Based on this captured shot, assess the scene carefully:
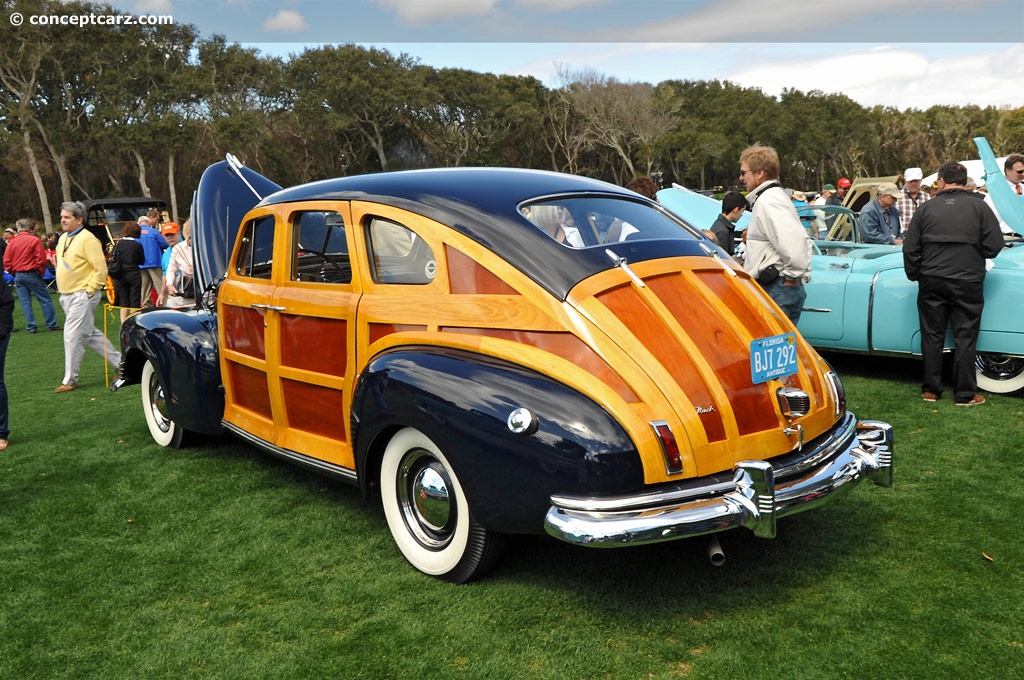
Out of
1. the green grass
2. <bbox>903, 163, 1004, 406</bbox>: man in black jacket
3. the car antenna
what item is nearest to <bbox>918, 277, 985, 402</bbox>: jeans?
<bbox>903, 163, 1004, 406</bbox>: man in black jacket

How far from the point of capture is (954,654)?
297cm

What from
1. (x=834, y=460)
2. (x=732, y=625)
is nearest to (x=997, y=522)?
(x=834, y=460)

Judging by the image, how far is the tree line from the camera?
40312 mm

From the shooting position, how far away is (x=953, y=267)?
609 centimetres

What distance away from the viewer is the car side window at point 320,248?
14.0ft

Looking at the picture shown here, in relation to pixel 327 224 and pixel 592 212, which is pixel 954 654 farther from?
pixel 327 224

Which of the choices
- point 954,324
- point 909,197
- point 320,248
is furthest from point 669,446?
point 909,197

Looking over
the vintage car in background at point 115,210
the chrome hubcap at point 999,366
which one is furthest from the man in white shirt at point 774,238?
the vintage car in background at point 115,210

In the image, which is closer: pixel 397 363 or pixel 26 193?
pixel 397 363

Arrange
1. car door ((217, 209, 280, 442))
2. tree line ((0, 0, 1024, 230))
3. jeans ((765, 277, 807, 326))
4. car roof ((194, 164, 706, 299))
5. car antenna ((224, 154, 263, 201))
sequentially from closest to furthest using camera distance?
car roof ((194, 164, 706, 299))
car door ((217, 209, 280, 442))
jeans ((765, 277, 807, 326))
car antenna ((224, 154, 263, 201))
tree line ((0, 0, 1024, 230))

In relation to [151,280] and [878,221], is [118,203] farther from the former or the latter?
[878,221]

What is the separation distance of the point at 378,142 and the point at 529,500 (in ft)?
171

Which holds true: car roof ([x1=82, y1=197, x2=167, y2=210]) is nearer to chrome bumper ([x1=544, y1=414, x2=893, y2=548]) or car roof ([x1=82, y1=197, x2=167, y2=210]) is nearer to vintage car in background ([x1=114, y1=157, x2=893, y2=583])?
vintage car in background ([x1=114, y1=157, x2=893, y2=583])

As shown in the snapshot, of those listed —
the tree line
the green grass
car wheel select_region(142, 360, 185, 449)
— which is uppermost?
the tree line
